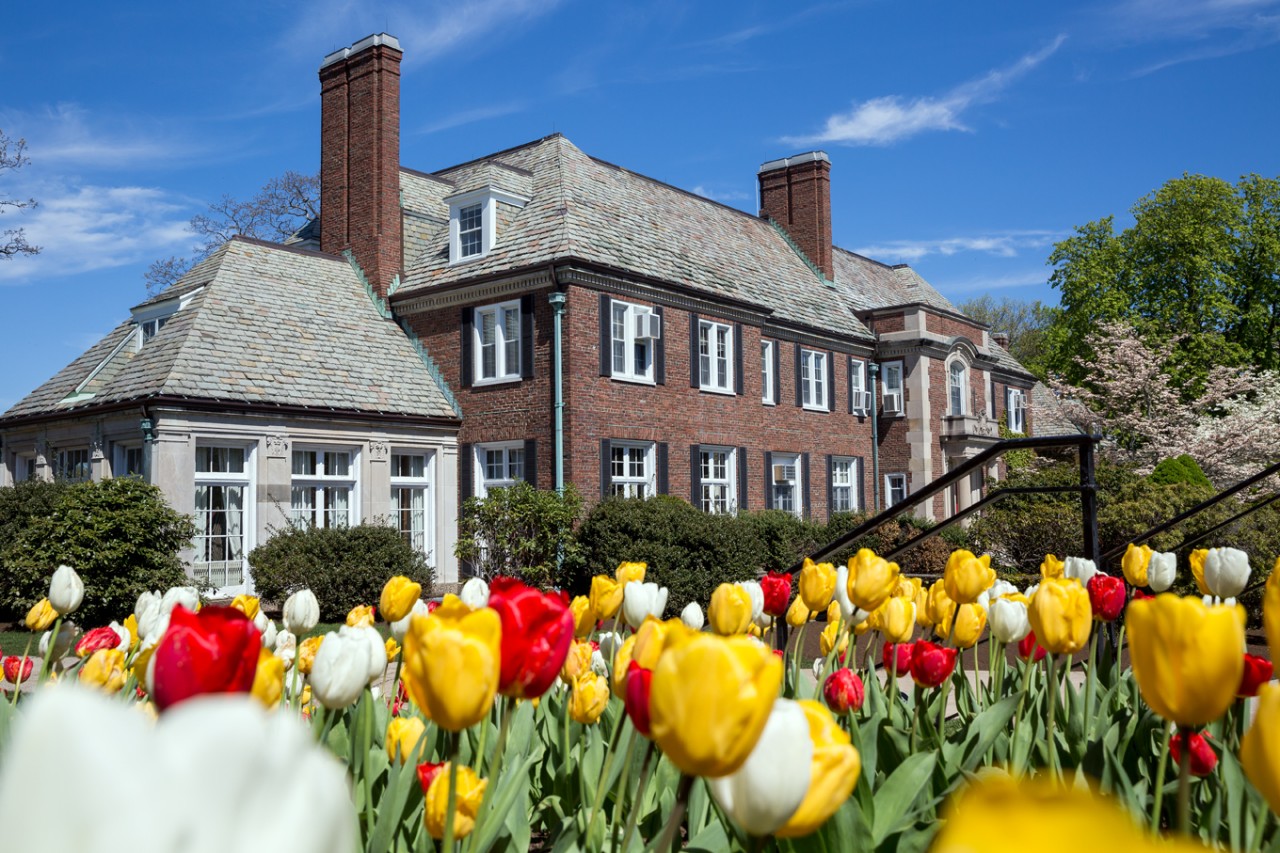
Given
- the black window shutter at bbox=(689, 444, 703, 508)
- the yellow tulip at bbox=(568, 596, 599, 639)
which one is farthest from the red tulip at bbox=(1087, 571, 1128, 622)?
the black window shutter at bbox=(689, 444, 703, 508)

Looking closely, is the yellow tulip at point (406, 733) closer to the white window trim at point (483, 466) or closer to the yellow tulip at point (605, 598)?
the yellow tulip at point (605, 598)

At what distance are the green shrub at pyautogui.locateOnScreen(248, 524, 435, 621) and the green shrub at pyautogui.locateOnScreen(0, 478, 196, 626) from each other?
53.7 inches

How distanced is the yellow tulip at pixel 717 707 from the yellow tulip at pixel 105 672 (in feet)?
6.26

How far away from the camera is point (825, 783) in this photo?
110 cm

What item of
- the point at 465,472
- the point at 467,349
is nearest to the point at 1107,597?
the point at 465,472

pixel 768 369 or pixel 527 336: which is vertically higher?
pixel 527 336

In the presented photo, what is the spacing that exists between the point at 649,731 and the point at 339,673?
777 millimetres

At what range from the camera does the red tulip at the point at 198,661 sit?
116cm

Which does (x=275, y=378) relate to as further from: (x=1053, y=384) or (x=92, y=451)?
(x=1053, y=384)

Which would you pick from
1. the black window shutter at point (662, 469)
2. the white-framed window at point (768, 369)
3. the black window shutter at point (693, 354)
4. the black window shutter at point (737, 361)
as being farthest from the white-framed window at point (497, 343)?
the white-framed window at point (768, 369)

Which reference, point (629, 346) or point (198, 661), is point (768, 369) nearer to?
point (629, 346)

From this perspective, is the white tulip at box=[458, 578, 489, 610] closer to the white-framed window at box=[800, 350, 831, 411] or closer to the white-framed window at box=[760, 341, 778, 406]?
the white-framed window at box=[760, 341, 778, 406]

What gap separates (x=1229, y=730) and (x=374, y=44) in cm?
2040

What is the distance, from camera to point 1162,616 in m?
1.17
